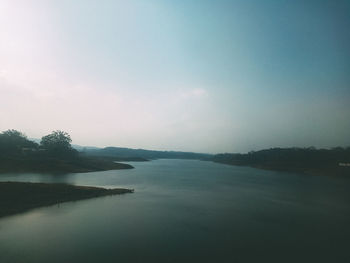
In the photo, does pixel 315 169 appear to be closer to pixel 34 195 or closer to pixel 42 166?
pixel 34 195

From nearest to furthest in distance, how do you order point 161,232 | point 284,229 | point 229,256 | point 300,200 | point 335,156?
point 229,256 < point 161,232 < point 284,229 < point 300,200 < point 335,156

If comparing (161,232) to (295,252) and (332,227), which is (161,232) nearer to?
(295,252)

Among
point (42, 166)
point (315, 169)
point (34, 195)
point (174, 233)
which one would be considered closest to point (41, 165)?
point (42, 166)

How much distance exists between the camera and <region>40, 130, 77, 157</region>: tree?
7588 centimetres

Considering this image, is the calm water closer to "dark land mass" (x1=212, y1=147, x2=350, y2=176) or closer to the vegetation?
the vegetation

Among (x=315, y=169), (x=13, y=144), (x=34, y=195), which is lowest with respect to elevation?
(x=34, y=195)

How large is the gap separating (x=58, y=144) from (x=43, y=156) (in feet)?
29.5

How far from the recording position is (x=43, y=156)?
69.1m

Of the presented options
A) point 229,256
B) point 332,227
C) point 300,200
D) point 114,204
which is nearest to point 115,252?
point 229,256

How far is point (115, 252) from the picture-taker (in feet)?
44.4

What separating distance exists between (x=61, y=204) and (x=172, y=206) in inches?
472

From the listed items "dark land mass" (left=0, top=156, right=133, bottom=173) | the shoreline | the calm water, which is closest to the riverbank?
the calm water

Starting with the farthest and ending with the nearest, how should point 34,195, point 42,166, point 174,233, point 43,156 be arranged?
1. point 43,156
2. point 42,166
3. point 34,195
4. point 174,233

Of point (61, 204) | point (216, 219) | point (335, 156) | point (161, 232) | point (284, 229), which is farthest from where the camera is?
point (335, 156)
